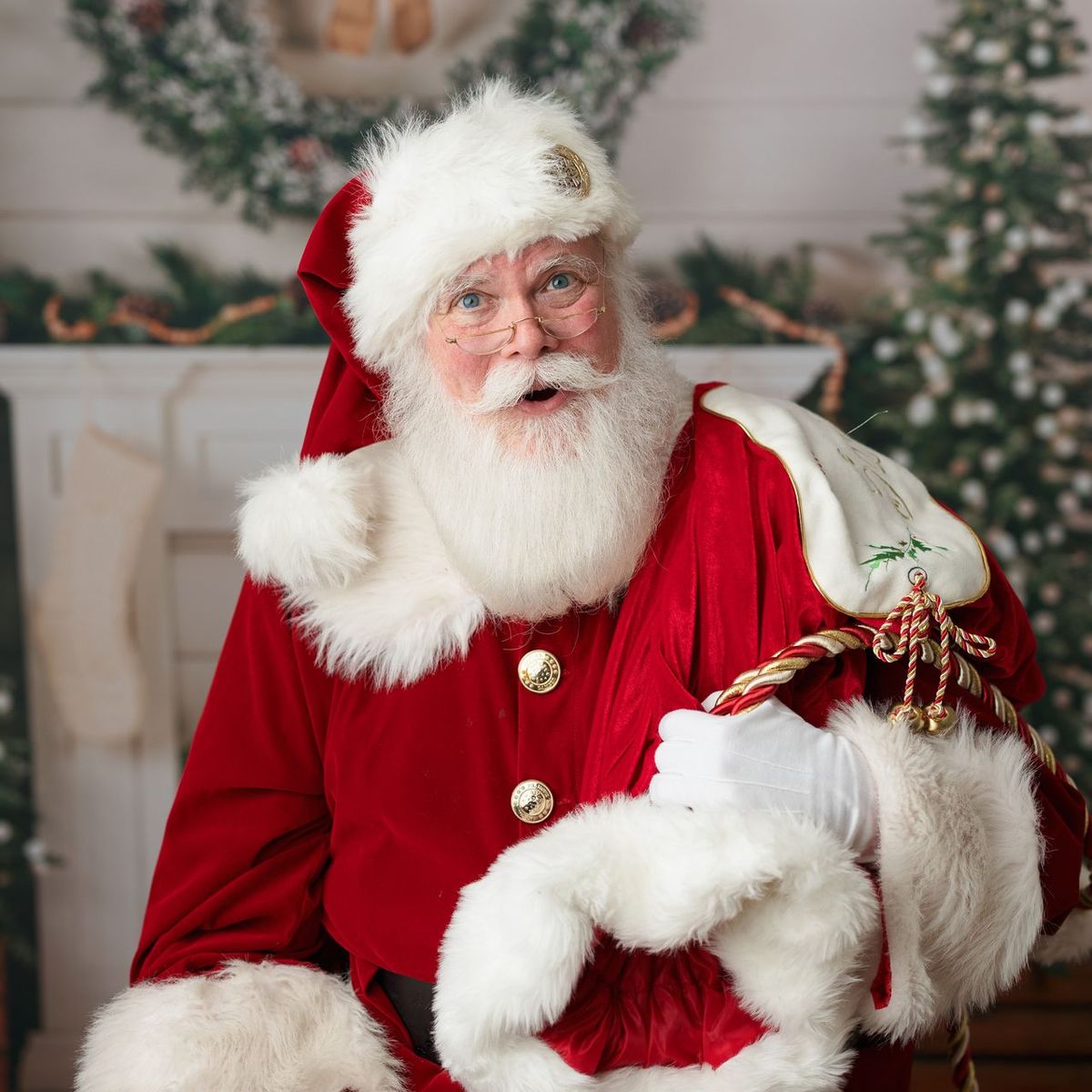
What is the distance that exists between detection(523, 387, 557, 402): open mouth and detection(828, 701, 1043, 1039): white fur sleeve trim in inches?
22.4

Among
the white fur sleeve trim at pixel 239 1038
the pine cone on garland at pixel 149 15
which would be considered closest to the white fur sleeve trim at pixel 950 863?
the white fur sleeve trim at pixel 239 1038

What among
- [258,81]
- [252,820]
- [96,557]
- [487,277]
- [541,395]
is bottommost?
[96,557]

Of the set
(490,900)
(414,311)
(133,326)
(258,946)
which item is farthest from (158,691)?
(490,900)

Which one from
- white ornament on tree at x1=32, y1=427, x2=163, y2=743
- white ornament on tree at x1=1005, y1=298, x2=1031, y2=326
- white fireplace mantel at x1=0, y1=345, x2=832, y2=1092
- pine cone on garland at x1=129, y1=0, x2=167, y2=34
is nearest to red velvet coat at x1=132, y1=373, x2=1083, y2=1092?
white ornament on tree at x1=32, y1=427, x2=163, y2=743

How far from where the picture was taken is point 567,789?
1598 millimetres

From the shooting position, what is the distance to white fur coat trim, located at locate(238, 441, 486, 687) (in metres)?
1.66

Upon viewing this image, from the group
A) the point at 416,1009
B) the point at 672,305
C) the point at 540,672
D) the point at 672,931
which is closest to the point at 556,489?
the point at 540,672

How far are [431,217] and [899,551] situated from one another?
76 cm

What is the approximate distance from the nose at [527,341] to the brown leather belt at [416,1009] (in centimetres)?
86

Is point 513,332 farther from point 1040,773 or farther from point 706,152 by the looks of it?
point 706,152

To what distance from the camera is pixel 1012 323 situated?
3467mm

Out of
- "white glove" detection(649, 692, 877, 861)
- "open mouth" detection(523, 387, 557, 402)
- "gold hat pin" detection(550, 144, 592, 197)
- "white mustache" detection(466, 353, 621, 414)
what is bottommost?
"white glove" detection(649, 692, 877, 861)

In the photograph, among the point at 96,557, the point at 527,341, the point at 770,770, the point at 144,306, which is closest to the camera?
the point at 770,770

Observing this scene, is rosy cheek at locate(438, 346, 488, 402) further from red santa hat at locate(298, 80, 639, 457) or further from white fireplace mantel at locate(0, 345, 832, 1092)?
→ white fireplace mantel at locate(0, 345, 832, 1092)
